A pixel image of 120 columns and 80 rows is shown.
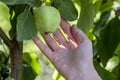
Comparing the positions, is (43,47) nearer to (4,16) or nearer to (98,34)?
(4,16)

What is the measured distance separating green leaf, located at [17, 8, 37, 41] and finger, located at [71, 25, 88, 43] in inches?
10.3

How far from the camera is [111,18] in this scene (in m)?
1.35

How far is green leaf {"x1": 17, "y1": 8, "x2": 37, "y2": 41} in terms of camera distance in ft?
2.68

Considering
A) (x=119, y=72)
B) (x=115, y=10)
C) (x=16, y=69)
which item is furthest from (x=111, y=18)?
(x=16, y=69)

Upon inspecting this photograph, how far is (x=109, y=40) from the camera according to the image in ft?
4.22

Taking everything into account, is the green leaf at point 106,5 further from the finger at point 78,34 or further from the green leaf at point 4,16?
the green leaf at point 4,16

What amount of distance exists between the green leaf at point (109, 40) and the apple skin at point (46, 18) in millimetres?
459

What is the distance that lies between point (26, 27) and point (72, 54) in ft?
1.10

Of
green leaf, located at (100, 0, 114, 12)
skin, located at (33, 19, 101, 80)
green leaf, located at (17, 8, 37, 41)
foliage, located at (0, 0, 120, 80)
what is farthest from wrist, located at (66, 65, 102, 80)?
green leaf, located at (17, 8, 37, 41)

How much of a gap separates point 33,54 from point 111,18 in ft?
1.05

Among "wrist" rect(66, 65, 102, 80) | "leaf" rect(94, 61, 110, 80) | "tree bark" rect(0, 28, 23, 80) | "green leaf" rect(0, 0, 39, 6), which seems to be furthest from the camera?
"leaf" rect(94, 61, 110, 80)

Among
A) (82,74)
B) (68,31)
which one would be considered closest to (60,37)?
(68,31)

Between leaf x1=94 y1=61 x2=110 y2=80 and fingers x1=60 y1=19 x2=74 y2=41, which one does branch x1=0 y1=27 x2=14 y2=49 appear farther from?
leaf x1=94 y1=61 x2=110 y2=80

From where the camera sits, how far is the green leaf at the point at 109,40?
1.28m
